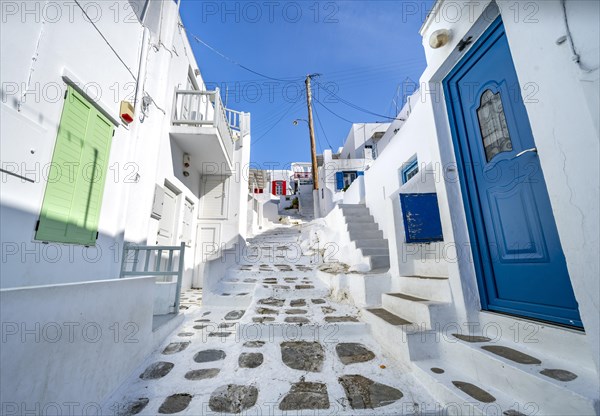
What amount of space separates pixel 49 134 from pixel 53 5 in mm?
1506

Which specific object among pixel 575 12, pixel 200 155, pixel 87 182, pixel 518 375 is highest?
pixel 200 155

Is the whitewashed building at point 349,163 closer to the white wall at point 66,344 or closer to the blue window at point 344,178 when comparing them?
the blue window at point 344,178

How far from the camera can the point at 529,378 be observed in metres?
1.37

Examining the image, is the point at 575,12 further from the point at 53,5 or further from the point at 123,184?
the point at 123,184

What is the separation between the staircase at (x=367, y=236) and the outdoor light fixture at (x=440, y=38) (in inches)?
124

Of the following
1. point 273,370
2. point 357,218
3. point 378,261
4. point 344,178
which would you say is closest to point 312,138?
point 344,178

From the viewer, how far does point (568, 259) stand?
1438 mm

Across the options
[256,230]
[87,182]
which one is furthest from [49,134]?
[256,230]

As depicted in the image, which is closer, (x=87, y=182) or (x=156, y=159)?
(x=87, y=182)

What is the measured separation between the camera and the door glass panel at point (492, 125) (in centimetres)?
214

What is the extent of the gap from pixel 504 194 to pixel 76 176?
4802 millimetres

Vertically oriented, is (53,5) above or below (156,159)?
above

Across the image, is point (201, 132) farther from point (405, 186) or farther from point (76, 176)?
point (405, 186)

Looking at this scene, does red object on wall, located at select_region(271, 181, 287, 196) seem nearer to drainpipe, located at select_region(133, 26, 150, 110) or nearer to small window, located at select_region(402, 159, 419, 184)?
small window, located at select_region(402, 159, 419, 184)
